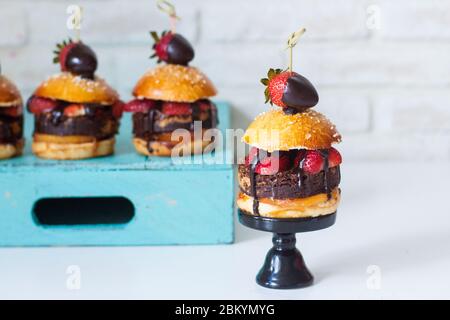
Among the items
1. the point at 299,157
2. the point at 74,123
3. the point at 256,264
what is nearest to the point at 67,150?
the point at 74,123

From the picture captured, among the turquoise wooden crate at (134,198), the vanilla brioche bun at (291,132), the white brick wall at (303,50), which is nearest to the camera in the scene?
the vanilla brioche bun at (291,132)

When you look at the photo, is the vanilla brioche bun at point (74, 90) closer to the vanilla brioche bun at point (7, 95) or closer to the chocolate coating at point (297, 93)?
the vanilla brioche bun at point (7, 95)

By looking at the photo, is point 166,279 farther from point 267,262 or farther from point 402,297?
point 402,297

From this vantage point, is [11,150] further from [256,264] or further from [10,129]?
[256,264]

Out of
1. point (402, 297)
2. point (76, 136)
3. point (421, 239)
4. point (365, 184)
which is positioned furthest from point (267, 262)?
point (365, 184)

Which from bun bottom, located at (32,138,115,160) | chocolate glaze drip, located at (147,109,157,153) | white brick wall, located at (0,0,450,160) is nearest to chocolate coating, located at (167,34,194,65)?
chocolate glaze drip, located at (147,109,157,153)

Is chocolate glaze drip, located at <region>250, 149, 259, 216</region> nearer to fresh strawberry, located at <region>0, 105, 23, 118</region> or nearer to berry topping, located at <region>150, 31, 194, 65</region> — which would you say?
berry topping, located at <region>150, 31, 194, 65</region>

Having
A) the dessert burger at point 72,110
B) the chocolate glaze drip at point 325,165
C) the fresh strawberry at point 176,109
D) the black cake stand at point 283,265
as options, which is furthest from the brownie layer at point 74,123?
the chocolate glaze drip at point 325,165
